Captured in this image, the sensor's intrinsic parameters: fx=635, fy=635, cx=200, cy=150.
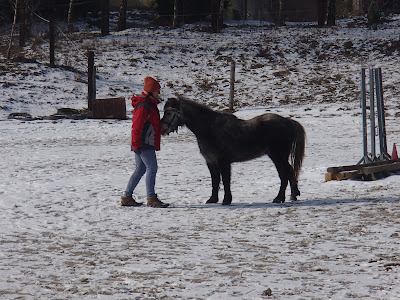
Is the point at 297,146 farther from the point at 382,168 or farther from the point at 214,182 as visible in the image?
the point at 382,168

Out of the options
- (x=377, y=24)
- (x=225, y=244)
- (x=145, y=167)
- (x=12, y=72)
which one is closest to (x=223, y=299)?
(x=225, y=244)

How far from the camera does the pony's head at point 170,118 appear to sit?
9.09 meters

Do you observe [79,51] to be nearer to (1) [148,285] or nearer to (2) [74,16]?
(2) [74,16]

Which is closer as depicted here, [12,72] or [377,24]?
[12,72]

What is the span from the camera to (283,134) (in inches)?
362

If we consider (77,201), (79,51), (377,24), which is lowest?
(77,201)

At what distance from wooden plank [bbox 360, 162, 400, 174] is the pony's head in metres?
3.36

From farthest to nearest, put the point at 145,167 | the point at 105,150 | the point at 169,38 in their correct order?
1. the point at 169,38
2. the point at 105,150
3. the point at 145,167

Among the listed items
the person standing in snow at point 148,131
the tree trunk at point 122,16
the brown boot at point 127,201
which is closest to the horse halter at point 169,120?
the person standing in snow at point 148,131

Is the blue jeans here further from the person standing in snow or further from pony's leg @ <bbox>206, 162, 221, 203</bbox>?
pony's leg @ <bbox>206, 162, 221, 203</bbox>

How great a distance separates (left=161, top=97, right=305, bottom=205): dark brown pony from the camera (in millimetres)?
9148

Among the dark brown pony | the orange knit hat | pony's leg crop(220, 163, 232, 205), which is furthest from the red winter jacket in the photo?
pony's leg crop(220, 163, 232, 205)

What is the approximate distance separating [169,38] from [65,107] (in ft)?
42.3

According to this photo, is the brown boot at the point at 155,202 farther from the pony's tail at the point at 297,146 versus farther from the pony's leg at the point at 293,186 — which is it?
the pony's tail at the point at 297,146
